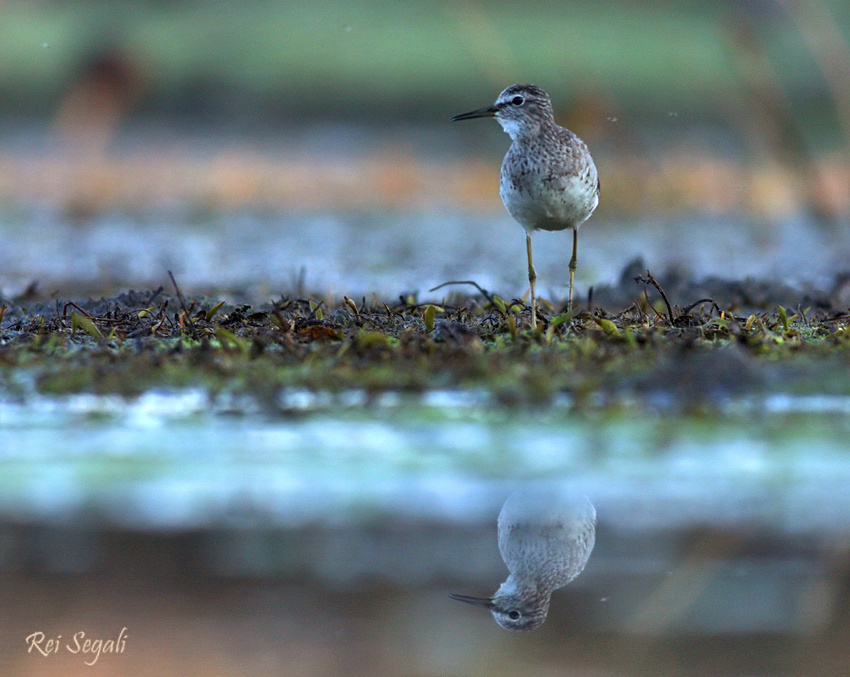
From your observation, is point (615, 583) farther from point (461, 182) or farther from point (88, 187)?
point (461, 182)

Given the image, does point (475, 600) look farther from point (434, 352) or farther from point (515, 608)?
point (434, 352)

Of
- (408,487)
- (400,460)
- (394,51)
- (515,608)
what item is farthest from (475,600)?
(394,51)

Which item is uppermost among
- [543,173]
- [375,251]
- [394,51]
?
[394,51]

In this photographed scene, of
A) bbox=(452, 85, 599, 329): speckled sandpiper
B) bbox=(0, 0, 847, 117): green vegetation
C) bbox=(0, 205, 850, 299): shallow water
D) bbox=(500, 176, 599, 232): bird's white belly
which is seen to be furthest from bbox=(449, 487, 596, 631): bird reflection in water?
bbox=(0, 0, 847, 117): green vegetation

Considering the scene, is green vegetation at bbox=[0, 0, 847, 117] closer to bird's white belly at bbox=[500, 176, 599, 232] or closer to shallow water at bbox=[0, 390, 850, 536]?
bird's white belly at bbox=[500, 176, 599, 232]

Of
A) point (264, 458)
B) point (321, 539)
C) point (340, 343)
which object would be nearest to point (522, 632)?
point (321, 539)
